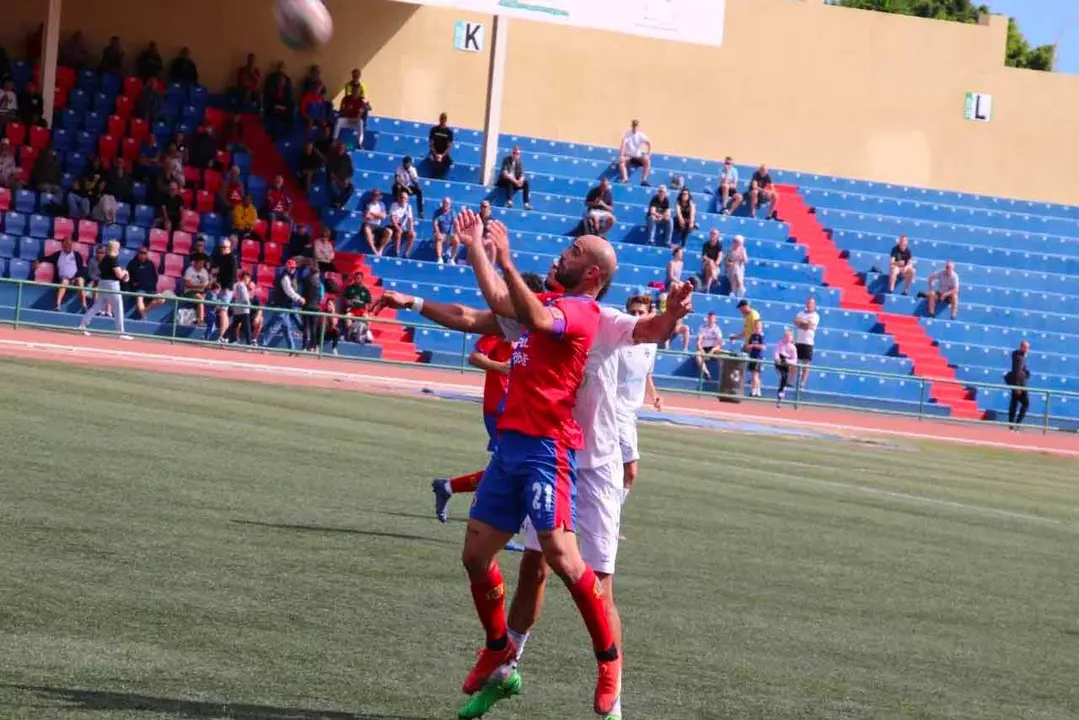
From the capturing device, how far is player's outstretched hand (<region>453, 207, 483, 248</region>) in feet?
24.1

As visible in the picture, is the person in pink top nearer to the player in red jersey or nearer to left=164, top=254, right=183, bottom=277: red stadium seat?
left=164, top=254, right=183, bottom=277: red stadium seat

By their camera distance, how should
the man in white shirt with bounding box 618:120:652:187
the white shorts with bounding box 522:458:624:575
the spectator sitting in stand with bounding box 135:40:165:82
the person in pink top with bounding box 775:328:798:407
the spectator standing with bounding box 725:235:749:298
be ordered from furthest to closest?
the man in white shirt with bounding box 618:120:652:187, the spectator standing with bounding box 725:235:749:298, the spectator sitting in stand with bounding box 135:40:165:82, the person in pink top with bounding box 775:328:798:407, the white shorts with bounding box 522:458:624:575

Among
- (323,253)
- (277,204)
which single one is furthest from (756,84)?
(323,253)

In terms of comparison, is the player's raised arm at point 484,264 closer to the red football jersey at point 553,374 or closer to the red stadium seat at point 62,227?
the red football jersey at point 553,374

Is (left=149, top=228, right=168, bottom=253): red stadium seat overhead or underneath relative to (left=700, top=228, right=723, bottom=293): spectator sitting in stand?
underneath

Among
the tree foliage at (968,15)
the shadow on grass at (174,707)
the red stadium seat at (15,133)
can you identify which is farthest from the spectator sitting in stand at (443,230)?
the tree foliage at (968,15)

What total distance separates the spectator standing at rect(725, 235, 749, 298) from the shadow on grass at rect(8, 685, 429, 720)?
32.9 metres

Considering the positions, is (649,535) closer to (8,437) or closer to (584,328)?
(8,437)

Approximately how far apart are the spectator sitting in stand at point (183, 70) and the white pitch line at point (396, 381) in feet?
34.9

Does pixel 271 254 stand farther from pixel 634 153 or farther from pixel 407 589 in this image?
pixel 407 589

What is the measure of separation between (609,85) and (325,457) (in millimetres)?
29163

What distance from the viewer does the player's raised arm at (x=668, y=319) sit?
289 inches

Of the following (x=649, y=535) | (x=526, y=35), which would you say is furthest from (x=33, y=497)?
(x=526, y=35)

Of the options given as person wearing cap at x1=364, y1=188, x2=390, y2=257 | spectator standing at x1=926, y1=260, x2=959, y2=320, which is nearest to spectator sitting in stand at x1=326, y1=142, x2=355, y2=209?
person wearing cap at x1=364, y1=188, x2=390, y2=257
